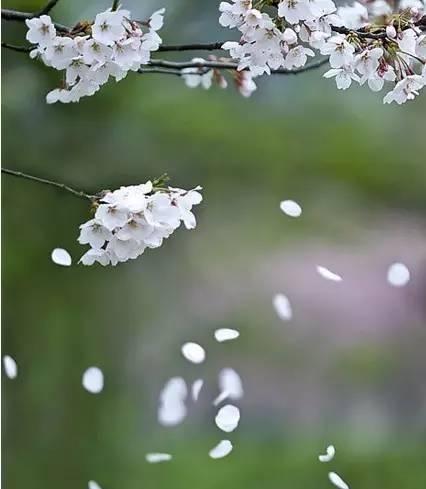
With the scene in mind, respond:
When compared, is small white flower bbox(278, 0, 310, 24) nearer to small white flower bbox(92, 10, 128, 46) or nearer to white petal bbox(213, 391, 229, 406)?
small white flower bbox(92, 10, 128, 46)

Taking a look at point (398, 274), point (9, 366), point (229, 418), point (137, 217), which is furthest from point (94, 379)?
point (137, 217)

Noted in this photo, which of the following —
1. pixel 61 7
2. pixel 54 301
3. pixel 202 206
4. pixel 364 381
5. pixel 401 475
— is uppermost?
pixel 61 7

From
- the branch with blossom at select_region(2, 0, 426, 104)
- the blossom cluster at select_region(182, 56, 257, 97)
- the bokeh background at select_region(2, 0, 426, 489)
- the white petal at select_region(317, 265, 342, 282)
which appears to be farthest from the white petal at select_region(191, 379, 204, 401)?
the branch with blossom at select_region(2, 0, 426, 104)

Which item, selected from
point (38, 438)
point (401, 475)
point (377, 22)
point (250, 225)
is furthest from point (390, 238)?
point (38, 438)

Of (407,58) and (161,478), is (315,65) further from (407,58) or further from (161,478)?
(161,478)

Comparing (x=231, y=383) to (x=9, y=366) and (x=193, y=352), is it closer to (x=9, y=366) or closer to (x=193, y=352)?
(x=193, y=352)
